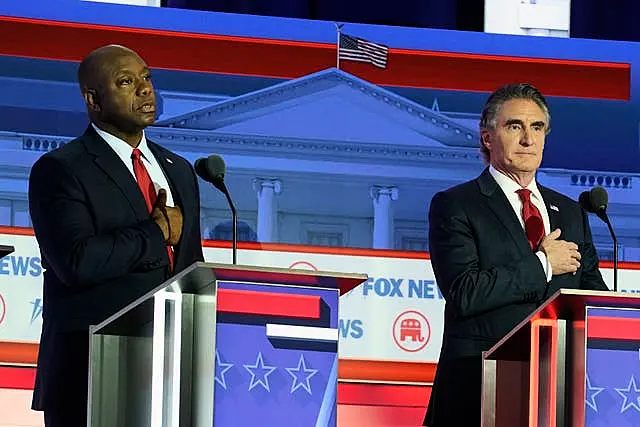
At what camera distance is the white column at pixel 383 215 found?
577cm

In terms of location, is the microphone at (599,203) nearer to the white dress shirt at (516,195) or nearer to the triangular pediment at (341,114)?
the white dress shirt at (516,195)

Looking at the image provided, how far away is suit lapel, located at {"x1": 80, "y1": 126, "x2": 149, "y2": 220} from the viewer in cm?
402

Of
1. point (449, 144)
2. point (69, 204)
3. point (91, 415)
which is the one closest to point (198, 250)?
point (69, 204)

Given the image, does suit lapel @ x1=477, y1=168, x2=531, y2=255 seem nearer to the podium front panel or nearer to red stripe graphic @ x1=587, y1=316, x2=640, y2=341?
red stripe graphic @ x1=587, y1=316, x2=640, y2=341

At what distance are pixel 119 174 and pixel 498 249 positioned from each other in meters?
1.14

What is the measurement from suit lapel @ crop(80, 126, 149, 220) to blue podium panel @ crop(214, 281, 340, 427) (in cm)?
59

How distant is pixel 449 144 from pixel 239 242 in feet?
3.02

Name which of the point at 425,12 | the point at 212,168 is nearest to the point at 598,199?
the point at 212,168

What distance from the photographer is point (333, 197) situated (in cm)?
579

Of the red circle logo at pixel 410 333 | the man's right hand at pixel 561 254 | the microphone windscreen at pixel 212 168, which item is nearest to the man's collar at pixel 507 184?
the man's right hand at pixel 561 254

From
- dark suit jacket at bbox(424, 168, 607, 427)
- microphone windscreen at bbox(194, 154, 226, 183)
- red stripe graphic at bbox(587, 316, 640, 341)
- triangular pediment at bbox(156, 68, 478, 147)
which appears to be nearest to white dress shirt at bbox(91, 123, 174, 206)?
microphone windscreen at bbox(194, 154, 226, 183)

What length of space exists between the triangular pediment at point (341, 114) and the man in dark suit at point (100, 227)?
1.60 metres

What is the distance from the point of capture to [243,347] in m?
3.53

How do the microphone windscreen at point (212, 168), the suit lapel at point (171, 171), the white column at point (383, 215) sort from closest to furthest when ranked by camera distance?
the microphone windscreen at point (212, 168) < the suit lapel at point (171, 171) < the white column at point (383, 215)
